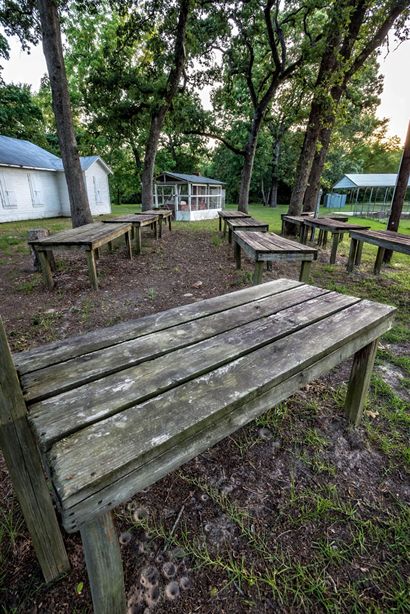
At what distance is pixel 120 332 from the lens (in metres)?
1.38

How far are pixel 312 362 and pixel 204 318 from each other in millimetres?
597

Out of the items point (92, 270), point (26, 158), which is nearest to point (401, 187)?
point (92, 270)

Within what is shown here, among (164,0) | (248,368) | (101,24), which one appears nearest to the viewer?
(248,368)

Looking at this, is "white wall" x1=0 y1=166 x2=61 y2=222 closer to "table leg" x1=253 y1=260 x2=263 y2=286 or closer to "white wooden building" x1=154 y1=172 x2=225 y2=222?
"white wooden building" x1=154 y1=172 x2=225 y2=222

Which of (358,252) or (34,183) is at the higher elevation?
(34,183)

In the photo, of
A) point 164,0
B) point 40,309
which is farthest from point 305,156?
point 40,309

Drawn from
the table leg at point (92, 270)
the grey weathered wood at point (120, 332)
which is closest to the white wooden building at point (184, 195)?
the table leg at point (92, 270)

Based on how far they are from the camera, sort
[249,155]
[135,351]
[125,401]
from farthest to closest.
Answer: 1. [249,155]
2. [135,351]
3. [125,401]

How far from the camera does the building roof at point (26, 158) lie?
12.2 meters

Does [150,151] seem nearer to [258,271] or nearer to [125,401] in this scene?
[258,271]

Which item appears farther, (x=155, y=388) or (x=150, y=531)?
(x=150, y=531)

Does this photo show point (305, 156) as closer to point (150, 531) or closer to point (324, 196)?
point (150, 531)

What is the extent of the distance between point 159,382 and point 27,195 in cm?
1545

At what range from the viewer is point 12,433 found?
2.62 feet
